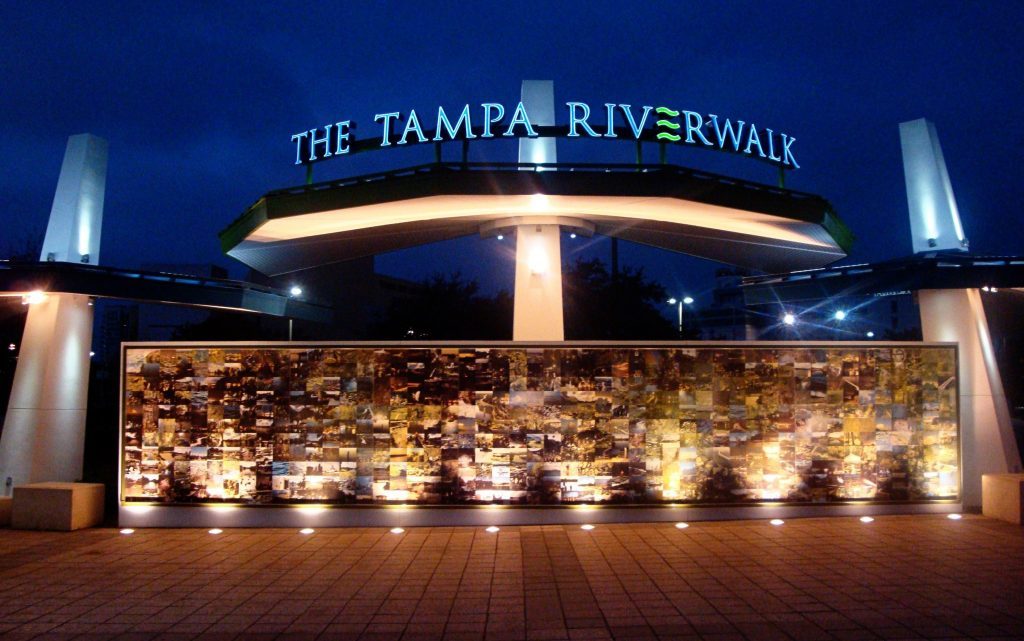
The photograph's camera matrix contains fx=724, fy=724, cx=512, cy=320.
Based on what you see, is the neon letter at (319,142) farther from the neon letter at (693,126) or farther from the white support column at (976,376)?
the white support column at (976,376)

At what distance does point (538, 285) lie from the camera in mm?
15266

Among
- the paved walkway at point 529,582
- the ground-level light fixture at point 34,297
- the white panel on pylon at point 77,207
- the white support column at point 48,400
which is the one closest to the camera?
the paved walkway at point 529,582

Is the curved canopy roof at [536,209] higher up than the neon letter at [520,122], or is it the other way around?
the neon letter at [520,122]

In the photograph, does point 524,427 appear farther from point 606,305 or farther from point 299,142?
point 606,305

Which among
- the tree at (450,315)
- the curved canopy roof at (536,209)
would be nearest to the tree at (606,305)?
the tree at (450,315)

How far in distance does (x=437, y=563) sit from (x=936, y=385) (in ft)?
29.1

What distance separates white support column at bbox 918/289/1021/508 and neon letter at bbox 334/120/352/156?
11.8 m

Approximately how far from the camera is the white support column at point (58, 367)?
1487cm

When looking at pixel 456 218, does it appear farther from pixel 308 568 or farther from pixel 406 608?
pixel 406 608

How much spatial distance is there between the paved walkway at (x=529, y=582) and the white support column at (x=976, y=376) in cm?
292

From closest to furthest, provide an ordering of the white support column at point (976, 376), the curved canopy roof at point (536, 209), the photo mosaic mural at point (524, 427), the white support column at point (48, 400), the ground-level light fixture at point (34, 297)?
the photo mosaic mural at point (524, 427) < the curved canopy roof at point (536, 209) < the white support column at point (976, 376) < the white support column at point (48, 400) < the ground-level light fixture at point (34, 297)

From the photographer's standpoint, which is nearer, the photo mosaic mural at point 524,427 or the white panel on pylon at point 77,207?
the photo mosaic mural at point 524,427

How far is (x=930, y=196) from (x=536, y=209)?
8.40 metres

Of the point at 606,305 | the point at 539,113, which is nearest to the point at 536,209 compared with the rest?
the point at 539,113
